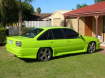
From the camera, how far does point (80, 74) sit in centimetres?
845

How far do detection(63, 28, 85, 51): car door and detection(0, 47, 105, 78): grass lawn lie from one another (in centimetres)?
58

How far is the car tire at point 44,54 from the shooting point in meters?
10.7

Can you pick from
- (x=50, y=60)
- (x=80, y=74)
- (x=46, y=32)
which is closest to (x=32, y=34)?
(x=46, y=32)

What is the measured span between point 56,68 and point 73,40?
2791 millimetres

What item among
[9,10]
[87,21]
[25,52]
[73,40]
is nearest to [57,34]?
[73,40]

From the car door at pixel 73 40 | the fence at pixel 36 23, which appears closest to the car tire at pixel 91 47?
the car door at pixel 73 40

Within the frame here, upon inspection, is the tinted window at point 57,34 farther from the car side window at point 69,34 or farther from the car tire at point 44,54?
the car tire at point 44,54

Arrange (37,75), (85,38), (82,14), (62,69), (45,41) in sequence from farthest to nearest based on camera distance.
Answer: (82,14) → (85,38) → (45,41) → (62,69) → (37,75)

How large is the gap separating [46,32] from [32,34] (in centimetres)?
67

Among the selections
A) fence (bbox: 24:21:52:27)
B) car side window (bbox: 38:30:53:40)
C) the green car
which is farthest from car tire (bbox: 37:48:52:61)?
fence (bbox: 24:21:52:27)

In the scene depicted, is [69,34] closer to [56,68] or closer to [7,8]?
[56,68]

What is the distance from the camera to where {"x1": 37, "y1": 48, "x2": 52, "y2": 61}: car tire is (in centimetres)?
1070

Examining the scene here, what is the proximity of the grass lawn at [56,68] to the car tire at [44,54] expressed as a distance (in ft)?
0.95

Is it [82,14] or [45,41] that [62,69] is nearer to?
[45,41]
